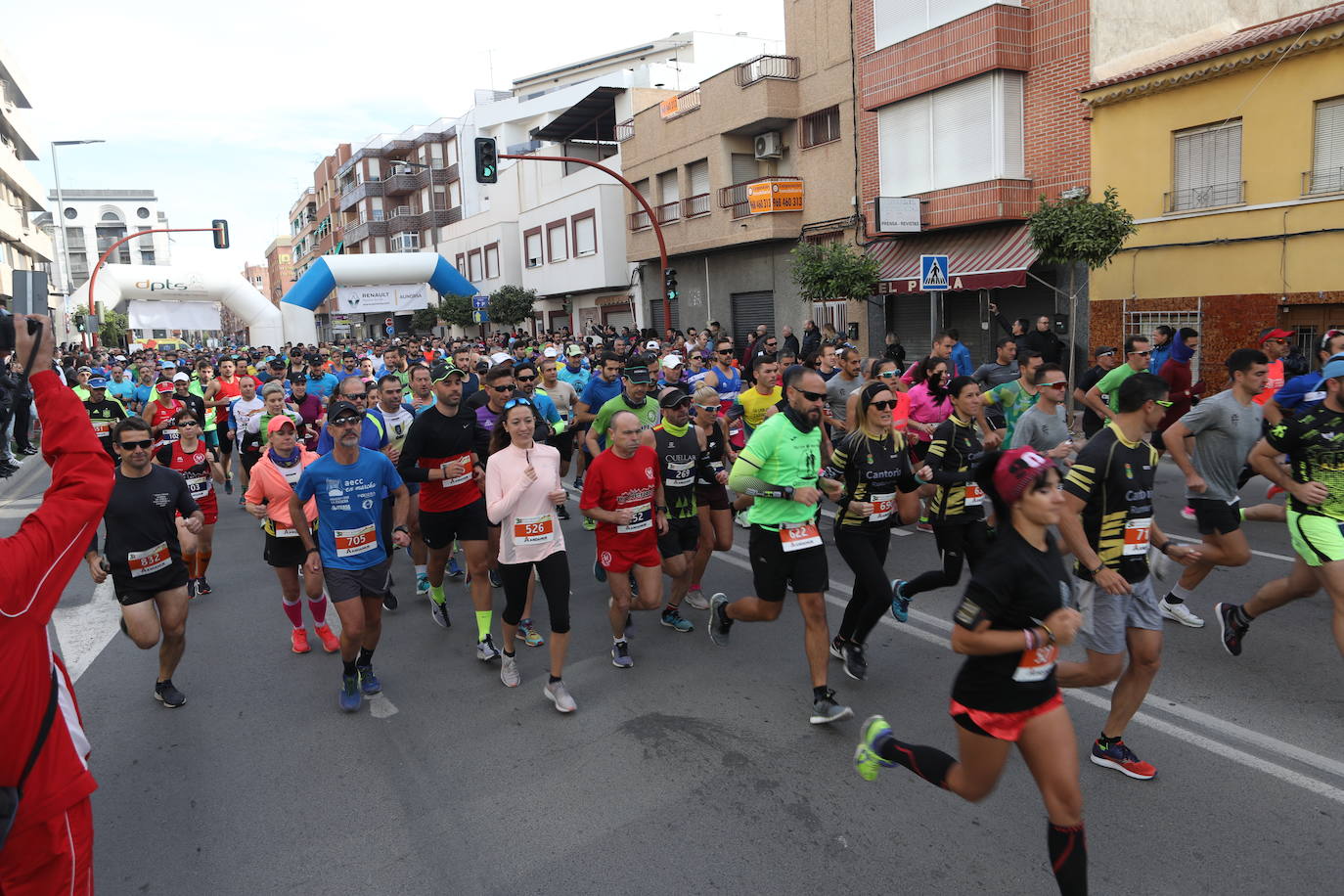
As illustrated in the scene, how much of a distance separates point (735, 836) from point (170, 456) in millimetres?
7575

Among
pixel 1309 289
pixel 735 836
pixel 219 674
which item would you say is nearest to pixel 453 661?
pixel 219 674

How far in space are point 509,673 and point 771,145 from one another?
22.4 m

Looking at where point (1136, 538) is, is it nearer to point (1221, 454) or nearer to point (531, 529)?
point (1221, 454)

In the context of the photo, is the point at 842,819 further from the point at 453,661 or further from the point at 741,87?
the point at 741,87

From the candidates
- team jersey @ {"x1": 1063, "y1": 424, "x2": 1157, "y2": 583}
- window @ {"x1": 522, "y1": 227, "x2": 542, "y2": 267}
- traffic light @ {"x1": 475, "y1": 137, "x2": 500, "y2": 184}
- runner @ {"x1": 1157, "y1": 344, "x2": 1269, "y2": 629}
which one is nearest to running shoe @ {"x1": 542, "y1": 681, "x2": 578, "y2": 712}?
A: team jersey @ {"x1": 1063, "y1": 424, "x2": 1157, "y2": 583}

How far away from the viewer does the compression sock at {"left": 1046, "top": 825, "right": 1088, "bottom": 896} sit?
3.15m

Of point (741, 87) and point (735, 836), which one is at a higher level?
point (741, 87)

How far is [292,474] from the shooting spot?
691 centimetres

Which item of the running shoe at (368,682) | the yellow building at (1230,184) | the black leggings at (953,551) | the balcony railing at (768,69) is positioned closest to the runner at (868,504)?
the black leggings at (953,551)

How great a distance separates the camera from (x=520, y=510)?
5.52 metres

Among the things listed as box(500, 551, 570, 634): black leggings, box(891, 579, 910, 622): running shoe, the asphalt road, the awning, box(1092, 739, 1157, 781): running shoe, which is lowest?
the asphalt road

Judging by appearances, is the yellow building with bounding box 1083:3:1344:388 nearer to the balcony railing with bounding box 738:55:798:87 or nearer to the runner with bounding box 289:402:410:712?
the balcony railing with bounding box 738:55:798:87

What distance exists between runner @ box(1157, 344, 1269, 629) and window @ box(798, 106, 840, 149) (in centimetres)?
1904

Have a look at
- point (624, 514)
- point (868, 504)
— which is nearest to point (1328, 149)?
point (868, 504)
